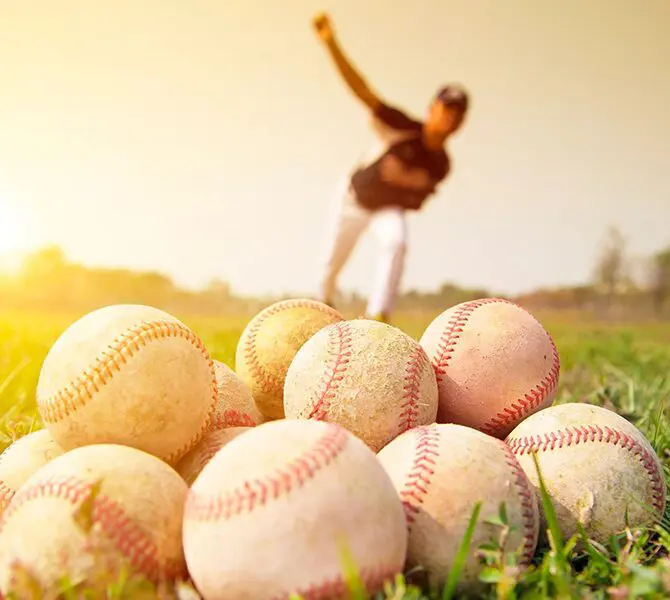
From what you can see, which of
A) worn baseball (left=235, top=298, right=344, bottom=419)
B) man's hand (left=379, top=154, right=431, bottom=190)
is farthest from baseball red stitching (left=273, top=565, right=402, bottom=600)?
man's hand (left=379, top=154, right=431, bottom=190)

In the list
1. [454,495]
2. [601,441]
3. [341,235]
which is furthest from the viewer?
[341,235]

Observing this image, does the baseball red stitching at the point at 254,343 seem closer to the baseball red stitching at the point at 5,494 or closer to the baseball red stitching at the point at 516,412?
the baseball red stitching at the point at 516,412

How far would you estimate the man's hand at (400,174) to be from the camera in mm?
9109

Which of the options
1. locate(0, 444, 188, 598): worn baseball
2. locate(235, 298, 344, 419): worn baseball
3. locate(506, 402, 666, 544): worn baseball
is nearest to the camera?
locate(0, 444, 188, 598): worn baseball

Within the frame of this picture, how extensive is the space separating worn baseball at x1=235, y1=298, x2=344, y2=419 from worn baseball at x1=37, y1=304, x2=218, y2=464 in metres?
0.74

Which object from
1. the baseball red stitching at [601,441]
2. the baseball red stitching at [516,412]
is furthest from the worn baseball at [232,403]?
the baseball red stitching at [601,441]

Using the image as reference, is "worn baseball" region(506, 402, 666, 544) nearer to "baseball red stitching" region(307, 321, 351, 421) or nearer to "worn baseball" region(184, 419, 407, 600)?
"baseball red stitching" region(307, 321, 351, 421)

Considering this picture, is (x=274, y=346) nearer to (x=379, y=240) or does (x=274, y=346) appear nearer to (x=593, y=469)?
(x=593, y=469)

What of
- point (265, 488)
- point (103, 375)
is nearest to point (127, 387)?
point (103, 375)

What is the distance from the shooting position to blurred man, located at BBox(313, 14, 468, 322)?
344 inches

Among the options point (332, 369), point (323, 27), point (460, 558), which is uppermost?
point (323, 27)

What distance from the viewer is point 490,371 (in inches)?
117

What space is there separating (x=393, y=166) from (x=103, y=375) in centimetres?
708

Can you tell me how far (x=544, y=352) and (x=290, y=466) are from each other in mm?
1576
